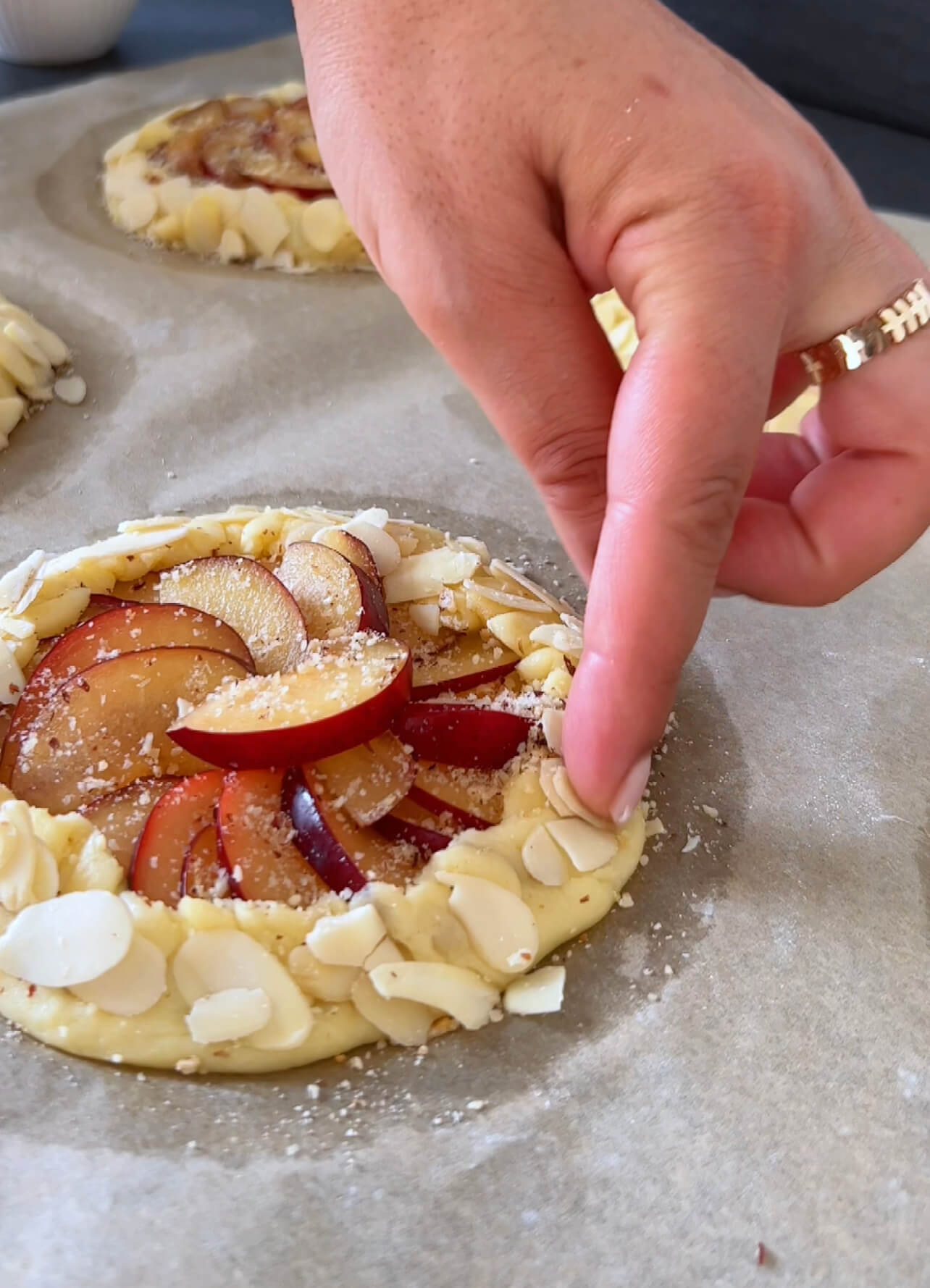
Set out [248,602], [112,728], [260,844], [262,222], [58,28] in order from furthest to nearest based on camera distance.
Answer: [58,28], [262,222], [248,602], [112,728], [260,844]

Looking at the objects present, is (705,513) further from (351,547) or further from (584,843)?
(351,547)

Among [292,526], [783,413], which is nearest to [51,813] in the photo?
[292,526]

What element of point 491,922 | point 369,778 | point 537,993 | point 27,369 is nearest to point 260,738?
point 369,778

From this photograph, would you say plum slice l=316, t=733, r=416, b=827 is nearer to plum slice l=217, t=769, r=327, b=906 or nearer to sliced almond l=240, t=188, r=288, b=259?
plum slice l=217, t=769, r=327, b=906

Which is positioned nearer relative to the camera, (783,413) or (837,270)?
(837,270)

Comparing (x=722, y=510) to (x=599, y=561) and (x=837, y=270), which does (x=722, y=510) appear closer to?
(x=599, y=561)
